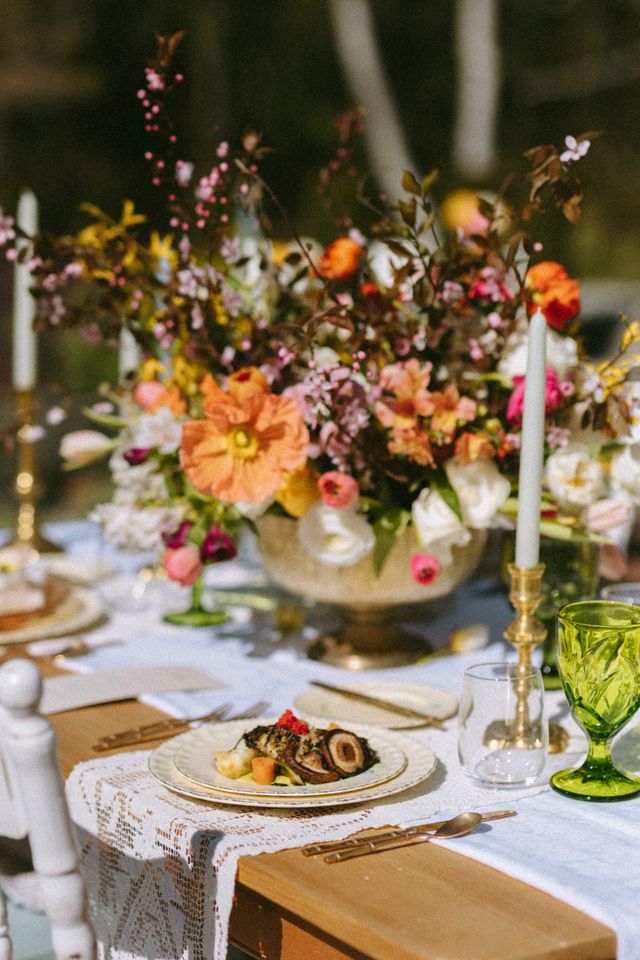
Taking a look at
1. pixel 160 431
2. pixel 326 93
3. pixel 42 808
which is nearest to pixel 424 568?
pixel 160 431

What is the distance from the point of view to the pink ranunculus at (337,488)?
164 centimetres

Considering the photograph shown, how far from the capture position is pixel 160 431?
69.4 inches

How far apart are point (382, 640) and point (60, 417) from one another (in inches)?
21.7

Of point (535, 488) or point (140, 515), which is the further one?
point (140, 515)

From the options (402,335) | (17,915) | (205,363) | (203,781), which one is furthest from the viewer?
(17,915)

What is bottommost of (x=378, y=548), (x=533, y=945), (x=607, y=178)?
(x=533, y=945)

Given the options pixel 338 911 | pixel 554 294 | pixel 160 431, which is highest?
pixel 554 294

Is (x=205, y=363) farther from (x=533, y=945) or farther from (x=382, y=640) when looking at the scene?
(x=533, y=945)

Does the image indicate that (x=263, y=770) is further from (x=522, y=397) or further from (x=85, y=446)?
(x=85, y=446)

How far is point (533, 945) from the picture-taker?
102cm

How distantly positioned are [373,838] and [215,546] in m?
0.66

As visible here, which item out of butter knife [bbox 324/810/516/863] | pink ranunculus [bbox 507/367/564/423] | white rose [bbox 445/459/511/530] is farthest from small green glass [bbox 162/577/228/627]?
butter knife [bbox 324/810/516/863]

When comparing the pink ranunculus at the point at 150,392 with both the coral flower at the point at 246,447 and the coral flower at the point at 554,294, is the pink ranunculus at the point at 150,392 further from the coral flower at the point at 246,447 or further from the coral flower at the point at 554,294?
the coral flower at the point at 554,294

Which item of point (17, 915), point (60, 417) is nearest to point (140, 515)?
point (60, 417)
